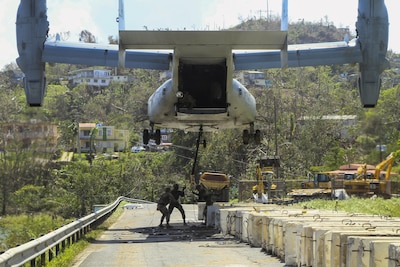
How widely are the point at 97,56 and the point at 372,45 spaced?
9.80m

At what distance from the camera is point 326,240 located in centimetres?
1151

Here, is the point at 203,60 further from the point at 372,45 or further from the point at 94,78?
the point at 94,78

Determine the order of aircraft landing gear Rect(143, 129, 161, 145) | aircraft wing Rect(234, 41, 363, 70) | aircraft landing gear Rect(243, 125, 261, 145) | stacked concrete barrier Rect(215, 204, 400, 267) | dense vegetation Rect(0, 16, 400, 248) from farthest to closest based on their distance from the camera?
dense vegetation Rect(0, 16, 400, 248) < aircraft landing gear Rect(143, 129, 161, 145) < aircraft landing gear Rect(243, 125, 261, 145) < aircraft wing Rect(234, 41, 363, 70) < stacked concrete barrier Rect(215, 204, 400, 267)

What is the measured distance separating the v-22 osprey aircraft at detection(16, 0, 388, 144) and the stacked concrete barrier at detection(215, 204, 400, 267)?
6.15m

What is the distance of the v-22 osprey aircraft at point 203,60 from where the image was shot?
74.6ft

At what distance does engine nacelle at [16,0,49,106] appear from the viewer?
1061 inches

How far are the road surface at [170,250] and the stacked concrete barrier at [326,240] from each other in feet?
1.36

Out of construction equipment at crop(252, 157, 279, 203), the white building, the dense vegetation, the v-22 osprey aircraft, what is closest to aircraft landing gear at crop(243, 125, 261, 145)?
the v-22 osprey aircraft

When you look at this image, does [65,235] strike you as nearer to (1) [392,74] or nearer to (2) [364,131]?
(2) [364,131]

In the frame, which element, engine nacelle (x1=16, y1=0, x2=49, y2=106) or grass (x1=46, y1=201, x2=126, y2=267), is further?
engine nacelle (x1=16, y1=0, x2=49, y2=106)

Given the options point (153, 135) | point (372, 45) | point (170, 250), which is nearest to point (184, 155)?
point (153, 135)

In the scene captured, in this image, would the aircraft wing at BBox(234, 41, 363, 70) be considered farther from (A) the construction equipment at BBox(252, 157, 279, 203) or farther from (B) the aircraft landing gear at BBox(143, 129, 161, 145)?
Answer: (A) the construction equipment at BBox(252, 157, 279, 203)

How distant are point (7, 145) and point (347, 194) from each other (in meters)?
21.8

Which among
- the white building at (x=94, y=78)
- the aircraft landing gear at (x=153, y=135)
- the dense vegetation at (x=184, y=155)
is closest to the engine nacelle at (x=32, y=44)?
the aircraft landing gear at (x=153, y=135)
